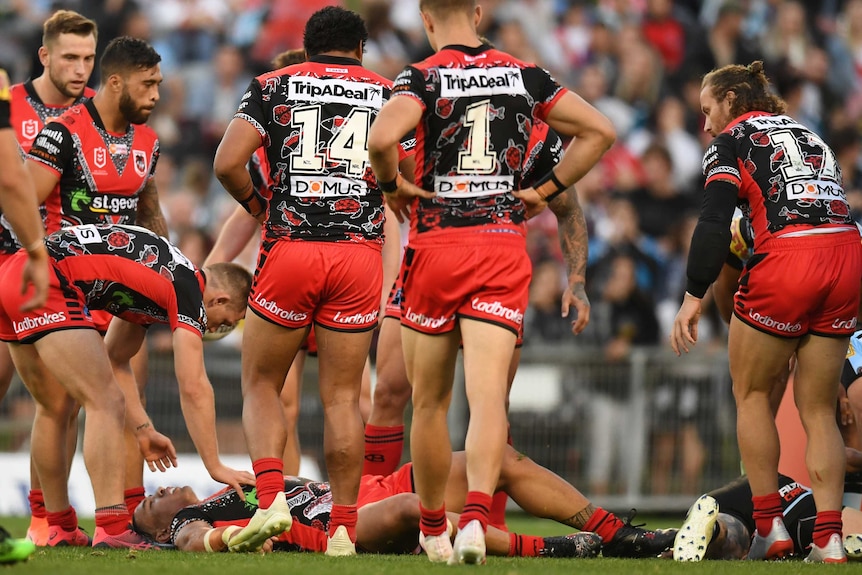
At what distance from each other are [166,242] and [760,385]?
3.38 m

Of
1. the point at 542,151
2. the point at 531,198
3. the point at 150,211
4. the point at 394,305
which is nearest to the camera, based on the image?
the point at 531,198

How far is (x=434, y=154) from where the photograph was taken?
610 cm

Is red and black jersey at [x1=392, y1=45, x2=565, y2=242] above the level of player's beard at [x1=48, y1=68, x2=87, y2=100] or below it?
below

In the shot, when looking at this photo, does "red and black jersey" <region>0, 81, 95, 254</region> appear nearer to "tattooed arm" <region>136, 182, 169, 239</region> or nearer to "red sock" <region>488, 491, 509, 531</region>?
"tattooed arm" <region>136, 182, 169, 239</region>

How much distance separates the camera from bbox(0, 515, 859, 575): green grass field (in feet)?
Result: 18.2

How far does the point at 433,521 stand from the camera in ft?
20.0

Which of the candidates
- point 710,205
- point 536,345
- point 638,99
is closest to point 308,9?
point 638,99

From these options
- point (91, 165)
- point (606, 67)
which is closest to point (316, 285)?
point (91, 165)

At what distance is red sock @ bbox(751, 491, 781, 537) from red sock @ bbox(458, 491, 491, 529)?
205 centimetres

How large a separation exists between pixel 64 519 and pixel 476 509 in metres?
2.68

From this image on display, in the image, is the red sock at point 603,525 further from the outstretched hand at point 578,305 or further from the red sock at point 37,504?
the red sock at point 37,504

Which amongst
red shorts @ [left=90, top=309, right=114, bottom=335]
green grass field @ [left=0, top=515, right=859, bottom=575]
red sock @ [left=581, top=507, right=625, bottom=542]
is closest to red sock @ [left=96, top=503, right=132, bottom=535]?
green grass field @ [left=0, top=515, right=859, bottom=575]

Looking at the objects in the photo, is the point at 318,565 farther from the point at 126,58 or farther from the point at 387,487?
the point at 126,58

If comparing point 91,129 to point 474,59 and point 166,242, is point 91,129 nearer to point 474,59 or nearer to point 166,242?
point 166,242
